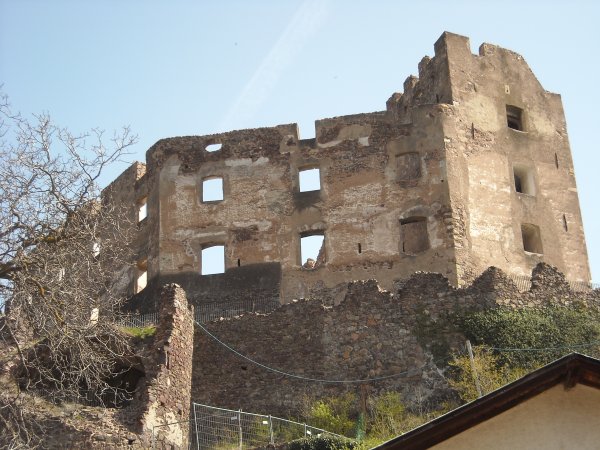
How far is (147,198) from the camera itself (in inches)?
1382

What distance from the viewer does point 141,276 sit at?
34.8 metres

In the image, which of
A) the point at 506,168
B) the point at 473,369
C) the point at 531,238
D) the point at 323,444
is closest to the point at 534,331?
the point at 473,369

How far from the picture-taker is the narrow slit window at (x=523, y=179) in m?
33.6

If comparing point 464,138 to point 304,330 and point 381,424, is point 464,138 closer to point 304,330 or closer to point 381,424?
point 304,330

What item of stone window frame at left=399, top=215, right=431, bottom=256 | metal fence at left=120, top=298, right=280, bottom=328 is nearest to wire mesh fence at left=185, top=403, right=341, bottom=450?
metal fence at left=120, top=298, right=280, bottom=328

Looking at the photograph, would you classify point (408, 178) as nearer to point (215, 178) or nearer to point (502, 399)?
point (215, 178)

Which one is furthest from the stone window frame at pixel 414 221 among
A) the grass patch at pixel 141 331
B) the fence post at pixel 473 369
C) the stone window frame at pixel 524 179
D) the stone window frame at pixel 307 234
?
the grass patch at pixel 141 331

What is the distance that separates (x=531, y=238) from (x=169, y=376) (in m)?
14.4

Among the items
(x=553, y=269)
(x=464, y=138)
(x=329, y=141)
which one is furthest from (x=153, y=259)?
(x=553, y=269)

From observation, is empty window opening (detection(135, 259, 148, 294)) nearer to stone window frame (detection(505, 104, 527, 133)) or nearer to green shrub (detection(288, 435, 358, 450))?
stone window frame (detection(505, 104, 527, 133))

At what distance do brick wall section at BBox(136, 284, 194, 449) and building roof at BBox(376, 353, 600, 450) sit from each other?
36.6 ft

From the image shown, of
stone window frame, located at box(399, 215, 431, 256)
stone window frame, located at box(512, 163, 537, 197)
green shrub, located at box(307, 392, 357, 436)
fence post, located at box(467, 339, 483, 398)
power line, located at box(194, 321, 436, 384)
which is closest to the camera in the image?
fence post, located at box(467, 339, 483, 398)

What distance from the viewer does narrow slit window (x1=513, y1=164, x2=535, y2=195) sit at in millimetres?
33594

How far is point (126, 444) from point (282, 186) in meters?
13.5
